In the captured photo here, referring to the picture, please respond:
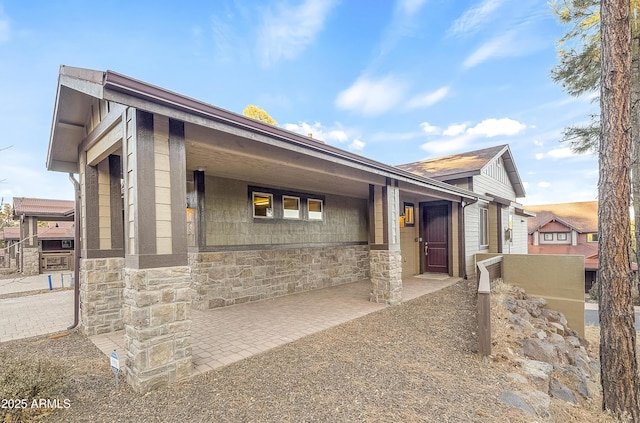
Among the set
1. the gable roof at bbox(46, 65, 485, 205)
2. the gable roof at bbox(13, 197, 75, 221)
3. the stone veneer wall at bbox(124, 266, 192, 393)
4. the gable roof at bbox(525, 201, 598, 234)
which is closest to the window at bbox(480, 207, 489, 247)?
the gable roof at bbox(46, 65, 485, 205)

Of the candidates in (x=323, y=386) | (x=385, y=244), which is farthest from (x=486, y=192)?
(x=323, y=386)

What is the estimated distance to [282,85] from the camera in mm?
21250

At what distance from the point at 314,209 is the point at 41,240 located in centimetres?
1540

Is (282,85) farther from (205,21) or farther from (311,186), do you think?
(311,186)

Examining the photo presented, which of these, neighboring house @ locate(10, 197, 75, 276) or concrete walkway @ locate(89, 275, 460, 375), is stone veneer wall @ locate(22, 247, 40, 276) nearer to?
neighboring house @ locate(10, 197, 75, 276)

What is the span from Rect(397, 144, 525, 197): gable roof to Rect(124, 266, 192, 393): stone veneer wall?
9.58 metres

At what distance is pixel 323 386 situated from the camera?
309 centimetres

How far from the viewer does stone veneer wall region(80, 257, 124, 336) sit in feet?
15.6

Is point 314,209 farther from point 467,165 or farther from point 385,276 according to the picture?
point 467,165

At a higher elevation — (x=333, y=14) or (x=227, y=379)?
(x=333, y=14)

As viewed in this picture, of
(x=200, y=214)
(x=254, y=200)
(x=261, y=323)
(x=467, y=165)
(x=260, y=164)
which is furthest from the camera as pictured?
(x=467, y=165)

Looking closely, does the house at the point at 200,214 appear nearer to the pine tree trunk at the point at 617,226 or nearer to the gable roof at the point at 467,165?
the gable roof at the point at 467,165

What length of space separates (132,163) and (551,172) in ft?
124

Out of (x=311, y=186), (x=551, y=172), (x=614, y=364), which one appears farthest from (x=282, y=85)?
(x=551, y=172)
